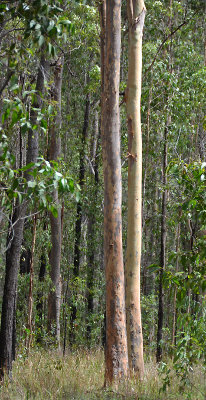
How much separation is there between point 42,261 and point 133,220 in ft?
24.3

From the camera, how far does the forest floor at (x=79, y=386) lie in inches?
266

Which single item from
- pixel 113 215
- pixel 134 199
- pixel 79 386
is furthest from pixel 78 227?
pixel 79 386

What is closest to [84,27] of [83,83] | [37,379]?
[83,83]

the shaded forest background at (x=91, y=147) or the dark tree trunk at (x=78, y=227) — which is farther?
the dark tree trunk at (x=78, y=227)

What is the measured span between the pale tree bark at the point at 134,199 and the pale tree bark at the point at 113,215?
75cm

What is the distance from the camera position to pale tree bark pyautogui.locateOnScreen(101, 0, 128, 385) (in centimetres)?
802

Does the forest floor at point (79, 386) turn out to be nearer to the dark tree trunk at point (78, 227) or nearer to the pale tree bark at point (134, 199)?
the pale tree bark at point (134, 199)

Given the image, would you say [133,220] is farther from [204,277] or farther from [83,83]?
[83,83]

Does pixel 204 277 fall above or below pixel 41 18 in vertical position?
below

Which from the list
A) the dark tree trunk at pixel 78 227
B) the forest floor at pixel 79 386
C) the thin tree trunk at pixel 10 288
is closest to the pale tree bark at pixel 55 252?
the dark tree trunk at pixel 78 227

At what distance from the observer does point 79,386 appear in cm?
793

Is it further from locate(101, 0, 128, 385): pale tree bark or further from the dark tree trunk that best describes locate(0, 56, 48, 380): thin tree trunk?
the dark tree trunk

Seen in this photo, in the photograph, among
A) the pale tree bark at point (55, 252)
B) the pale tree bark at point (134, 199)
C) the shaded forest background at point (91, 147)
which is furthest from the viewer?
the pale tree bark at point (55, 252)

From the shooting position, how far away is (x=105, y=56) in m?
8.80
